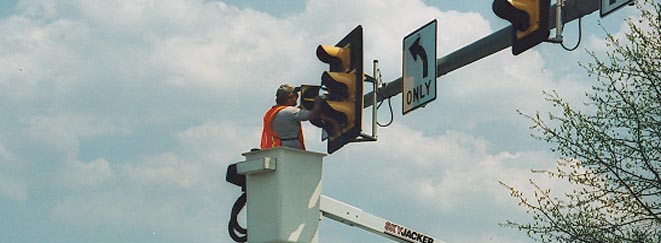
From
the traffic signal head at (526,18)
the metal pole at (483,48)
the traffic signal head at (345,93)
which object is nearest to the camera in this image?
the traffic signal head at (526,18)

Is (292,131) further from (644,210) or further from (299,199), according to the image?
(644,210)

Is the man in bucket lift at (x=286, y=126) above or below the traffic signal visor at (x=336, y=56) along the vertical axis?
below

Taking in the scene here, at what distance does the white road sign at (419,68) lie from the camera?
12.6 m

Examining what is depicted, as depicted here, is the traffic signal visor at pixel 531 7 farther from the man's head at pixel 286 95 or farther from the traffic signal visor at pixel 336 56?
the man's head at pixel 286 95

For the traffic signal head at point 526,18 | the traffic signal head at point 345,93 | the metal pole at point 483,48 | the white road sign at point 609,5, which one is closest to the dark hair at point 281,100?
the traffic signal head at point 345,93

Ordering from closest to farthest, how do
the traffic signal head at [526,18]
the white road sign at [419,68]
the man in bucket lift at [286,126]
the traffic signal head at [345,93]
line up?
the traffic signal head at [526,18], the traffic signal head at [345,93], the man in bucket lift at [286,126], the white road sign at [419,68]

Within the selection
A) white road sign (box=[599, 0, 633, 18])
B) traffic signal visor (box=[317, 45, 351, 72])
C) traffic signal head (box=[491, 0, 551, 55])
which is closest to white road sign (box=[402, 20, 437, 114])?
traffic signal visor (box=[317, 45, 351, 72])

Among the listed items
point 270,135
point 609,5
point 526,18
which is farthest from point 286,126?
point 609,5

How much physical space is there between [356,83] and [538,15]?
182cm

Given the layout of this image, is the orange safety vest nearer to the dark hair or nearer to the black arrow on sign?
the dark hair

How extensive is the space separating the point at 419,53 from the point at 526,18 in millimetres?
2384

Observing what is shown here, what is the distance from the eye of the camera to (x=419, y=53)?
12914 millimetres

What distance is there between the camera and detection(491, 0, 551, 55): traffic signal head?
1052 cm

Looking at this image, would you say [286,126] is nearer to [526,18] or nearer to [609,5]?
[526,18]
